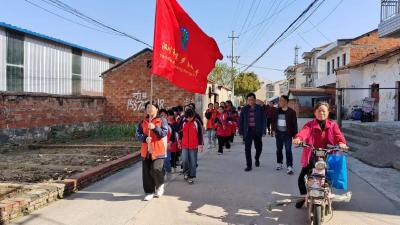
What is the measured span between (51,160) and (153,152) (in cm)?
485

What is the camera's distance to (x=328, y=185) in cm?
542

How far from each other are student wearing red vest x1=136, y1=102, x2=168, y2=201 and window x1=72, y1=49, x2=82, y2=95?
60.7ft

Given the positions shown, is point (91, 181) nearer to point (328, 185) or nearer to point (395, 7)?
point (328, 185)

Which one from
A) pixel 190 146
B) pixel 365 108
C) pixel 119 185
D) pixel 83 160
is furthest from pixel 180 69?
pixel 365 108

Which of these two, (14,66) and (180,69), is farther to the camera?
(14,66)

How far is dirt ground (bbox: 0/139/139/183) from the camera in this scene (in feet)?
27.4

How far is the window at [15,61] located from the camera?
18359 mm

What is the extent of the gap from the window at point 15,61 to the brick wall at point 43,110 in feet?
11.4

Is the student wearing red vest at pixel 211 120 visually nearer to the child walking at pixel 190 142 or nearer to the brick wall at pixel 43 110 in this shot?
the child walking at pixel 190 142

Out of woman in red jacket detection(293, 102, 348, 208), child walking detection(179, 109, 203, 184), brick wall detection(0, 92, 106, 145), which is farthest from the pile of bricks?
brick wall detection(0, 92, 106, 145)

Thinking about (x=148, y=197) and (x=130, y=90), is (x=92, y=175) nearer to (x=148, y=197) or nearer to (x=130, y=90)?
(x=148, y=197)

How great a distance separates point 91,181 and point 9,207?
2.56m

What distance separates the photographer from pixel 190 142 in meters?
8.24

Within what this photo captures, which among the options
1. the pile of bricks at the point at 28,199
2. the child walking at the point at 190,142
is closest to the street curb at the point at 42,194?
the pile of bricks at the point at 28,199
